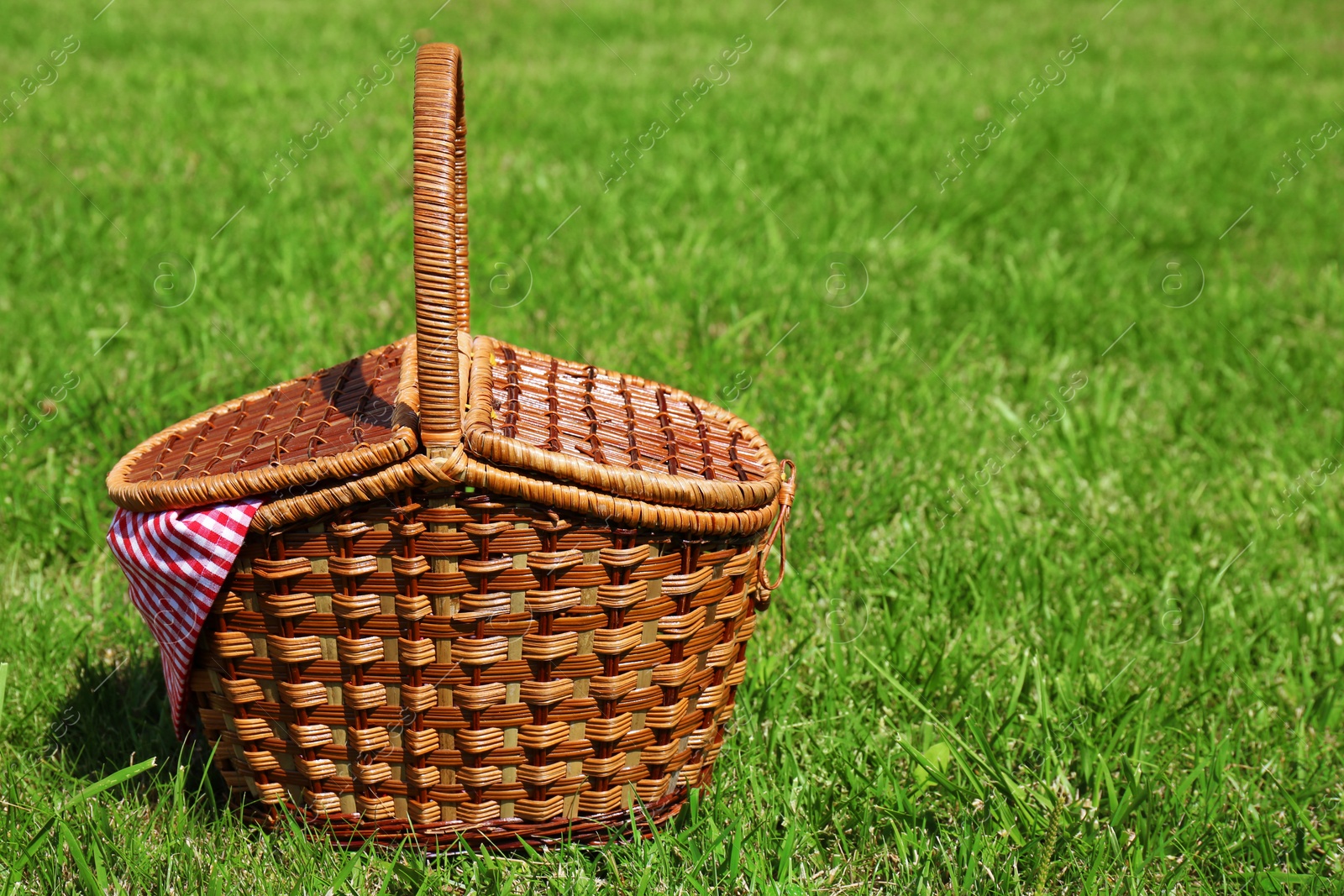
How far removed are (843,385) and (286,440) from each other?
1.95 metres

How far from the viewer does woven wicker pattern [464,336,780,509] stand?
1608 millimetres

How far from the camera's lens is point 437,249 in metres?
1.55

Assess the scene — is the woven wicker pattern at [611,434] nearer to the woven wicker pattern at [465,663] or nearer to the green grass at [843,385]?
the woven wicker pattern at [465,663]

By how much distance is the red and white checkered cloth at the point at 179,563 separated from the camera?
1.61 meters

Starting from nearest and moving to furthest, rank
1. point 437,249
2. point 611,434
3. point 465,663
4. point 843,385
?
point 437,249 < point 465,663 < point 611,434 < point 843,385

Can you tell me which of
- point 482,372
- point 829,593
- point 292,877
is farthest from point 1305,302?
point 292,877

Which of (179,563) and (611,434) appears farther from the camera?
(611,434)

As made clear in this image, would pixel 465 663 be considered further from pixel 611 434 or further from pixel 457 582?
pixel 611 434

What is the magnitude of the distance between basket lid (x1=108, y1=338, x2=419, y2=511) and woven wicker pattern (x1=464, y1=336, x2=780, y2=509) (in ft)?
0.42

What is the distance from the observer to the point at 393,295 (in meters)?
3.82

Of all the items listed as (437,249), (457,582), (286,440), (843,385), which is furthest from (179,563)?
(843,385)

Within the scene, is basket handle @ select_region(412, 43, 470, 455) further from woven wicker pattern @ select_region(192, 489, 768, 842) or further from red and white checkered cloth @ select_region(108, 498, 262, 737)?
red and white checkered cloth @ select_region(108, 498, 262, 737)

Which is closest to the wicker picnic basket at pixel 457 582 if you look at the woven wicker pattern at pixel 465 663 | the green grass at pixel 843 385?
the woven wicker pattern at pixel 465 663

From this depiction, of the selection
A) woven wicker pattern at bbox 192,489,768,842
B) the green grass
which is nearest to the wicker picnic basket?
woven wicker pattern at bbox 192,489,768,842
